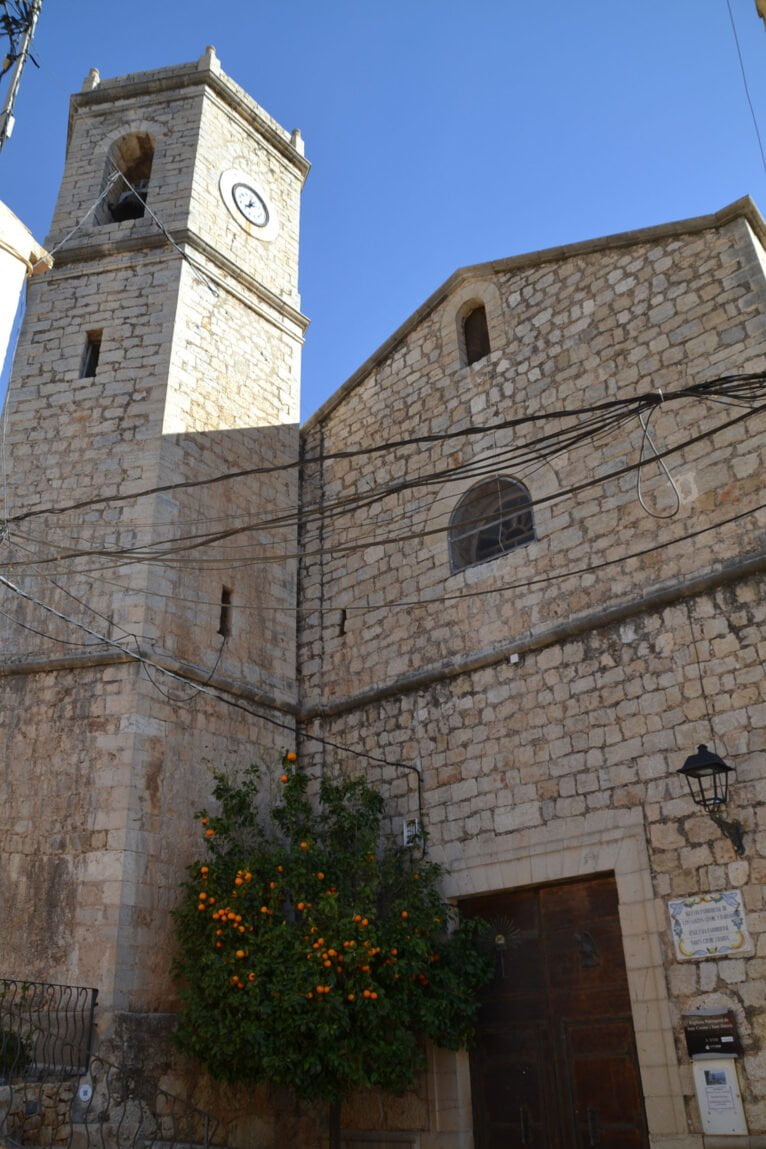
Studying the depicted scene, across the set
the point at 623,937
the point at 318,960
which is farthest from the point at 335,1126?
the point at 623,937

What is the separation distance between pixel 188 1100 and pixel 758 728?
5.15m

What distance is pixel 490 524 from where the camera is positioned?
31.8 ft

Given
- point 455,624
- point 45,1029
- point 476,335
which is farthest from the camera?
point 476,335

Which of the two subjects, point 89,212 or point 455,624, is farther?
point 89,212

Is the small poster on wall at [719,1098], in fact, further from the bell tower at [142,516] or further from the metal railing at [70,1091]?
the bell tower at [142,516]

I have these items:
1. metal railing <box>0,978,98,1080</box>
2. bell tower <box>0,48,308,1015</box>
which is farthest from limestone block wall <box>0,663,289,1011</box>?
metal railing <box>0,978,98,1080</box>

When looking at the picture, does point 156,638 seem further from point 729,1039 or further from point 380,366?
point 729,1039

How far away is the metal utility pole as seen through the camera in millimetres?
8172

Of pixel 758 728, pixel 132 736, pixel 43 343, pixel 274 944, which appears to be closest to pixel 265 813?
pixel 132 736

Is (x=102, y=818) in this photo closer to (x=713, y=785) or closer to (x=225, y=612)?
(x=225, y=612)

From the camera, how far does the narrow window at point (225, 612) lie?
10.0 metres

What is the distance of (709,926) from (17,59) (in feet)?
28.9

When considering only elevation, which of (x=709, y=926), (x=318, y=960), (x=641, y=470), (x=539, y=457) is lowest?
(x=318, y=960)

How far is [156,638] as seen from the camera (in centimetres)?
920
